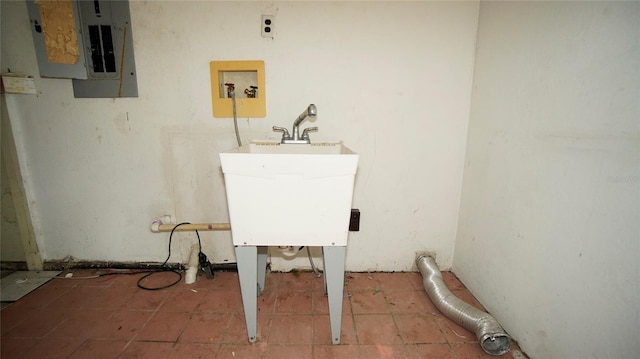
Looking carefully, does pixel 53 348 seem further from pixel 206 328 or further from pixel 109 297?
pixel 206 328

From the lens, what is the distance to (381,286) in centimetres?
147

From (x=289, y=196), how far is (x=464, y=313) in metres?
0.97

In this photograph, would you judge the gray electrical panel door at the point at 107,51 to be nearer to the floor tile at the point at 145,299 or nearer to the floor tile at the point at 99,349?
the floor tile at the point at 145,299

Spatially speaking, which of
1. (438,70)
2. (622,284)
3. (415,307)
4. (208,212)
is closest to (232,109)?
(208,212)

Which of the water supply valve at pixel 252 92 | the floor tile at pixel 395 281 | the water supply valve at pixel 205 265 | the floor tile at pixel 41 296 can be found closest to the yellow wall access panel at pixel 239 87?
the water supply valve at pixel 252 92

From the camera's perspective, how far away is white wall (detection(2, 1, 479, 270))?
1325 mm

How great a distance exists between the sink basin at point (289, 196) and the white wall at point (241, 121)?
1.85ft

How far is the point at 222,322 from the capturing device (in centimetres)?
120

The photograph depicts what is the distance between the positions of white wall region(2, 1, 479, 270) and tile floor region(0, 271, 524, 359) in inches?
7.7

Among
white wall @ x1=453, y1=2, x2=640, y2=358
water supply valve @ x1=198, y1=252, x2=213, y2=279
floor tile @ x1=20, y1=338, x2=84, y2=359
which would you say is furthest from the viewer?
water supply valve @ x1=198, y1=252, x2=213, y2=279

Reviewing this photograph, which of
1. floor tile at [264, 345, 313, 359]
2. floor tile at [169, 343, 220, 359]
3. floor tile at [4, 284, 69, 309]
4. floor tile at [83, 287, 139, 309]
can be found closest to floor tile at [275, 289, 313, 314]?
floor tile at [264, 345, 313, 359]

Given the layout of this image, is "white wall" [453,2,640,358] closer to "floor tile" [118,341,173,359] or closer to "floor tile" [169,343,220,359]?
"floor tile" [169,343,220,359]

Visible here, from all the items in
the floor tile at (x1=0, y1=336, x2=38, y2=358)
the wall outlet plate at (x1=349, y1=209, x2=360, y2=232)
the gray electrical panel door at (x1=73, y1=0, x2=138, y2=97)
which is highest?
the gray electrical panel door at (x1=73, y1=0, x2=138, y2=97)

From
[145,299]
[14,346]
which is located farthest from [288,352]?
[14,346]
